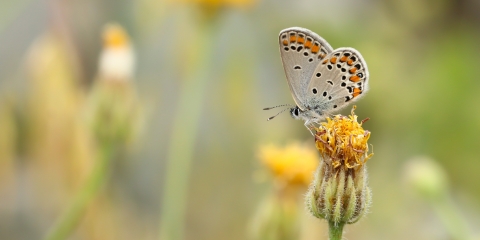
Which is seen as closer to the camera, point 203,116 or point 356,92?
point 356,92

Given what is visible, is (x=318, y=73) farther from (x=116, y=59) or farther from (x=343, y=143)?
(x=116, y=59)

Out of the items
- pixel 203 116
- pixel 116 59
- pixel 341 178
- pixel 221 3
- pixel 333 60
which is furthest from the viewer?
pixel 203 116

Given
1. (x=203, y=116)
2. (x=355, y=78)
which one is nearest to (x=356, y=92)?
(x=355, y=78)

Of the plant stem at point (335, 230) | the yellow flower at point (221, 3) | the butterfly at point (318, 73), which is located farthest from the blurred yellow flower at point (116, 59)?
the plant stem at point (335, 230)

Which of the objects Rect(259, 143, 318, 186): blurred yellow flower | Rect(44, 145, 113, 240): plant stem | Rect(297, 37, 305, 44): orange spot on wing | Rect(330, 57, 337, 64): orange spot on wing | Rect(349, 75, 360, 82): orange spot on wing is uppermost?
Rect(297, 37, 305, 44): orange spot on wing

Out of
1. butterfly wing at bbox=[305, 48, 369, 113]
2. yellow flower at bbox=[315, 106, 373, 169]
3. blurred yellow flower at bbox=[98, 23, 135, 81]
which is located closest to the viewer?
yellow flower at bbox=[315, 106, 373, 169]

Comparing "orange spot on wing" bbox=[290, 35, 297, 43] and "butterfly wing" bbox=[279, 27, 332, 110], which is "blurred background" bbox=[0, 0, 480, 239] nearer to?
"butterfly wing" bbox=[279, 27, 332, 110]

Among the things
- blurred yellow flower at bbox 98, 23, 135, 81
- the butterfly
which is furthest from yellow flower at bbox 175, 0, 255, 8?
the butterfly
